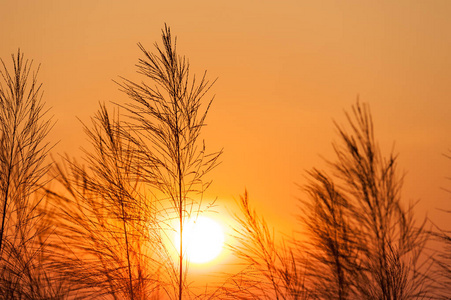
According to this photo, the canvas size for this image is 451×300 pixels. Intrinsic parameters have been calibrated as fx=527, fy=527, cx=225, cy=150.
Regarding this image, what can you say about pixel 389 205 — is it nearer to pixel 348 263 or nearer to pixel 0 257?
pixel 348 263

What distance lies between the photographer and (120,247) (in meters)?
5.73

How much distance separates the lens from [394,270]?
465cm

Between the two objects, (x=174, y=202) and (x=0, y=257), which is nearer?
(x=174, y=202)

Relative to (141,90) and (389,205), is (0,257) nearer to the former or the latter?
(141,90)

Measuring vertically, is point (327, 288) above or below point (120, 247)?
below

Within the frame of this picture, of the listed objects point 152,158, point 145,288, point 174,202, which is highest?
point 152,158

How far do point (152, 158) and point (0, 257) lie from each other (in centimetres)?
237

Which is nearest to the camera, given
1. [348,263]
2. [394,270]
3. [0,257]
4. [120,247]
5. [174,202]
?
[394,270]

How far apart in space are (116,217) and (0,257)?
1716mm

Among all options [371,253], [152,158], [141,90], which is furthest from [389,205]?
[141,90]

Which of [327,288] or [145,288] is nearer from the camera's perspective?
[327,288]

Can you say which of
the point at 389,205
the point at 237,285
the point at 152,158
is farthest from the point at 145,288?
the point at 389,205

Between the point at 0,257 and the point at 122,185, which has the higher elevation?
the point at 122,185

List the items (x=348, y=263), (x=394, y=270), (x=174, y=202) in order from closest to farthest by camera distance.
A: (x=394, y=270) < (x=348, y=263) < (x=174, y=202)
